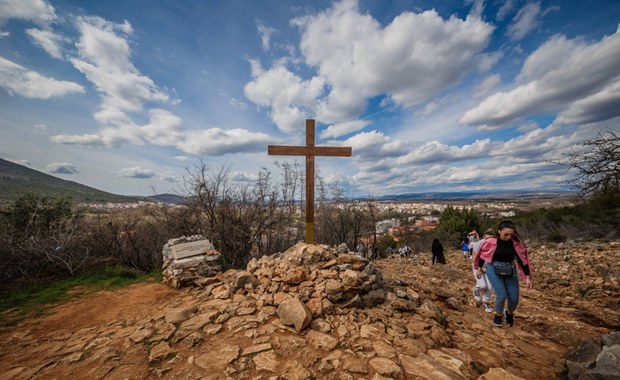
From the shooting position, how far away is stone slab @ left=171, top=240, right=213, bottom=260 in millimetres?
6703

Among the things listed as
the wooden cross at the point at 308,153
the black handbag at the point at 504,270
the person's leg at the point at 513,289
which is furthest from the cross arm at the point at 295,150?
the person's leg at the point at 513,289

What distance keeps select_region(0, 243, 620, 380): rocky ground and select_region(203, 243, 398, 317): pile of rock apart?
0.07 feet

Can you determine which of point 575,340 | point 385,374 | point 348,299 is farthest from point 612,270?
point 385,374

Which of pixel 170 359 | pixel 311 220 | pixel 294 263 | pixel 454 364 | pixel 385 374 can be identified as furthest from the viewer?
pixel 311 220

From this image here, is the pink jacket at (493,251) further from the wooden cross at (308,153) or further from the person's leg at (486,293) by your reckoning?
the wooden cross at (308,153)

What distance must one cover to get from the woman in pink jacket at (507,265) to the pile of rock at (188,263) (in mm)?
6385

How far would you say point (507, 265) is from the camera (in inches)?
167

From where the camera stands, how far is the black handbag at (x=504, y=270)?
4211 millimetres

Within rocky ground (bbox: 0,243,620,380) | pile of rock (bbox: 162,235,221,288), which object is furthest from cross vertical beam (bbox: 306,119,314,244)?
pile of rock (bbox: 162,235,221,288)

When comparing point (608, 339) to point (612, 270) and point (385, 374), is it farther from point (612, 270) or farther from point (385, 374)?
point (612, 270)

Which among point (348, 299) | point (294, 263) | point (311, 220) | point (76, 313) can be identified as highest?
point (311, 220)

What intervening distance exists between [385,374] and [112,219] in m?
16.8

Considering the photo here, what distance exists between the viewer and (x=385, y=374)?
260 centimetres

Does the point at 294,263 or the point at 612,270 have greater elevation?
the point at 294,263
